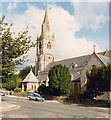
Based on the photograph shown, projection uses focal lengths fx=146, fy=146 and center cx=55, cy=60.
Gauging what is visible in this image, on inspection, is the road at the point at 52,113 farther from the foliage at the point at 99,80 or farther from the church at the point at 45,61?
the church at the point at 45,61

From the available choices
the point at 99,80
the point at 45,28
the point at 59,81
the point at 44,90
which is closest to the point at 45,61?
the point at 45,28

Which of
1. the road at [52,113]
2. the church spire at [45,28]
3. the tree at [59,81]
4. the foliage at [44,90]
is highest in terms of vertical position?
the church spire at [45,28]

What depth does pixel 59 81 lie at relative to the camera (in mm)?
30750

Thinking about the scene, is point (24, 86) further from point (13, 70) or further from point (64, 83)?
point (13, 70)

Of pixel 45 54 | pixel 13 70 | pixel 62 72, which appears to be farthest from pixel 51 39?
pixel 13 70

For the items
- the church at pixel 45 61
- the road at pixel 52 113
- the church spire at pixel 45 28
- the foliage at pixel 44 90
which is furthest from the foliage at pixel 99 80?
the church spire at pixel 45 28

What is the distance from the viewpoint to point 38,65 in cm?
6925

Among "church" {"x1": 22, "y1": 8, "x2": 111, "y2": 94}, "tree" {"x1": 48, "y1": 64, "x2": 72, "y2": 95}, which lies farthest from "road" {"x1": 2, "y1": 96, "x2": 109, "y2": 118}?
"church" {"x1": 22, "y1": 8, "x2": 111, "y2": 94}

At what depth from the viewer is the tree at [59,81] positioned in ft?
100.0

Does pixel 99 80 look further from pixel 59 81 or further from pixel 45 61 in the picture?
pixel 45 61

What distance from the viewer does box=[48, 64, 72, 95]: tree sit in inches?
1200

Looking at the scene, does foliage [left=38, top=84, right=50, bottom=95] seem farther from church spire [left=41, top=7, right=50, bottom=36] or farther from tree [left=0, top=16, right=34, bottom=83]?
church spire [left=41, top=7, right=50, bottom=36]

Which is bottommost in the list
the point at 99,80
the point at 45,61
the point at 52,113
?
the point at 52,113

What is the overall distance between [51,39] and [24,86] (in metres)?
30.5
